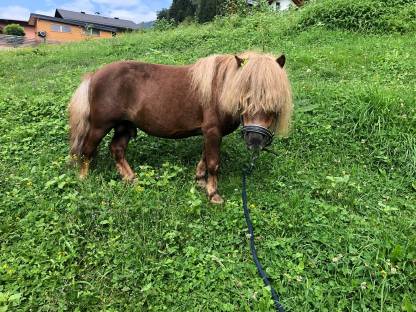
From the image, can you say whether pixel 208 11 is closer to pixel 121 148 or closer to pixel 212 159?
pixel 121 148

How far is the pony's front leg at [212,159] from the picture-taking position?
4.46m

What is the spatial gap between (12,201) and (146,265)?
1878 mm

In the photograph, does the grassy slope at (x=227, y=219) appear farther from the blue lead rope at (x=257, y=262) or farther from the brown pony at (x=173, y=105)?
the brown pony at (x=173, y=105)

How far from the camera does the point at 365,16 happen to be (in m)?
10.7

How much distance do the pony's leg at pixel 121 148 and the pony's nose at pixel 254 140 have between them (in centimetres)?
184

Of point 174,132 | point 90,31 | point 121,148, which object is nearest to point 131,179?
point 121,148

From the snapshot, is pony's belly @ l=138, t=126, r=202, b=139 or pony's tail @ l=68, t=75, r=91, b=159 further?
pony's tail @ l=68, t=75, r=91, b=159

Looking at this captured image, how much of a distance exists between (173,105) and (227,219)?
1543mm

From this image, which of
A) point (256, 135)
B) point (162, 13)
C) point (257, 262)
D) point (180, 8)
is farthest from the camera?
point (162, 13)

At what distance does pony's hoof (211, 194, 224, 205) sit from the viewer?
4.43 meters

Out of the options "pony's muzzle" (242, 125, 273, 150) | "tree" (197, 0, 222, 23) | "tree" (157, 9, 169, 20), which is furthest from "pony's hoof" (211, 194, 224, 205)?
"tree" (157, 9, 169, 20)

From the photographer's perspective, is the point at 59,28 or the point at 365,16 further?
the point at 59,28

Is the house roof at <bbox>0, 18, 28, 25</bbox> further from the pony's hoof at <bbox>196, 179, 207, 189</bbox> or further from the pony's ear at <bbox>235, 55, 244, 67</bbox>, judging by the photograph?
the pony's ear at <bbox>235, 55, 244, 67</bbox>

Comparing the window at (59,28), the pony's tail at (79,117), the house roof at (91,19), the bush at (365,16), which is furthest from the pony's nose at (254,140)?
the house roof at (91,19)
